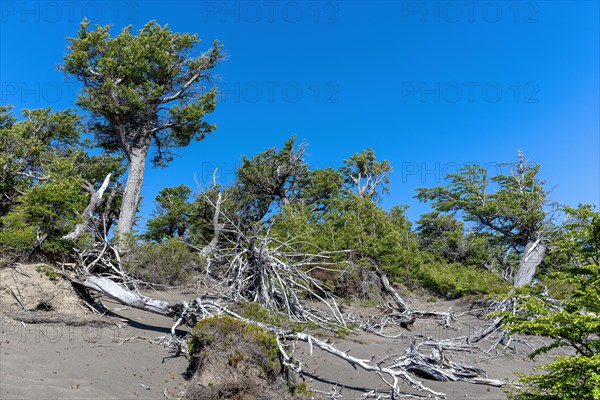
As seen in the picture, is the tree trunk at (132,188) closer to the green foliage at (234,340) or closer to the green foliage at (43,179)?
the green foliage at (43,179)

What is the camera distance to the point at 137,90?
1888 centimetres

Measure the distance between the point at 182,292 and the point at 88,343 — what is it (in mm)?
6464

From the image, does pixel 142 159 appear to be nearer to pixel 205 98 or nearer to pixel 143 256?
pixel 205 98

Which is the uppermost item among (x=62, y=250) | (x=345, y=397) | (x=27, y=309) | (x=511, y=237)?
(x=511, y=237)

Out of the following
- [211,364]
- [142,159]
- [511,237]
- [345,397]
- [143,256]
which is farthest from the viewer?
[511,237]

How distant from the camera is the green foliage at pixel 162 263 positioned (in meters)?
13.4

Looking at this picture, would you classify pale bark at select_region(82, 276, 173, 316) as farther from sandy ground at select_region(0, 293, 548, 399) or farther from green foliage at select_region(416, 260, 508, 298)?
green foliage at select_region(416, 260, 508, 298)

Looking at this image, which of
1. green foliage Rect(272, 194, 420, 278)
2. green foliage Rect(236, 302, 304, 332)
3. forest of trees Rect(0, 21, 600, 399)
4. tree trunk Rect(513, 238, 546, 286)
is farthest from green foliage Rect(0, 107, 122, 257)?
tree trunk Rect(513, 238, 546, 286)

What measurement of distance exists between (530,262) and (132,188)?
17333 millimetres

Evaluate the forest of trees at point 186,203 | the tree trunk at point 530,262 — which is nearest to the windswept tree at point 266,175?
the forest of trees at point 186,203

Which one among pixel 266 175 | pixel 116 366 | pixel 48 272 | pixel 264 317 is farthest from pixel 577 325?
pixel 266 175

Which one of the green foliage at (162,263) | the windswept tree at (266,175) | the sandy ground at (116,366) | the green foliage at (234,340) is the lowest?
the sandy ground at (116,366)

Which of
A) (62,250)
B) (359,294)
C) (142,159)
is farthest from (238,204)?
(62,250)

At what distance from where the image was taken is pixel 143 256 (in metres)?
13.6
